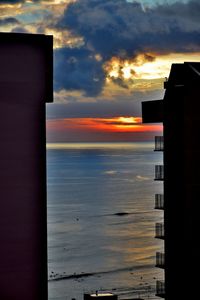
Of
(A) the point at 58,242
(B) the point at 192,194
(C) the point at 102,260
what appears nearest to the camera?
(B) the point at 192,194

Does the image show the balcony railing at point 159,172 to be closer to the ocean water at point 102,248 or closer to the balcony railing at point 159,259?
the balcony railing at point 159,259

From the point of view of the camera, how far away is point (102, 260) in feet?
331

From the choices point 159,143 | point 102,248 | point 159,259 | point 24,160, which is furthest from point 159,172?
point 102,248

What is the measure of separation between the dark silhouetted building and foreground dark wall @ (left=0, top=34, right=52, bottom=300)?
42.5 feet

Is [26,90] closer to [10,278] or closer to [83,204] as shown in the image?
[10,278]

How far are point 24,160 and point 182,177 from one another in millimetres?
13999

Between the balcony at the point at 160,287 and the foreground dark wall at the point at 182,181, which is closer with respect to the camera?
the foreground dark wall at the point at 182,181

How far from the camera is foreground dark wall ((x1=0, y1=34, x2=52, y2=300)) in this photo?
14.4 meters

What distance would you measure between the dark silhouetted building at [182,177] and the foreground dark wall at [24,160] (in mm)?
12957

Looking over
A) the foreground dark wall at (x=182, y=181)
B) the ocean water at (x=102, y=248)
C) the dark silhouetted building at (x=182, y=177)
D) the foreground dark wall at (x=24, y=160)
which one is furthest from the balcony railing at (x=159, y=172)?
the ocean water at (x=102, y=248)

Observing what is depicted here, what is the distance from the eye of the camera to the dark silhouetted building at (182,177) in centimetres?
2661

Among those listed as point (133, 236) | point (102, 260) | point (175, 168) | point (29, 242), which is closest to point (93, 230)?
point (133, 236)

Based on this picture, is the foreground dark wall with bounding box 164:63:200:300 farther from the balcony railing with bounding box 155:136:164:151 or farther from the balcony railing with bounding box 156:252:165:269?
the balcony railing with bounding box 156:252:165:269

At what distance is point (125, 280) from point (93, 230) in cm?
4629
